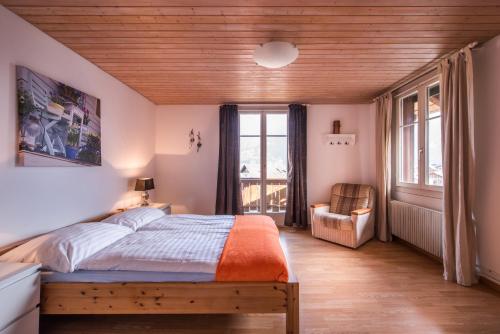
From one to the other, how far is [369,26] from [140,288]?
2.80m

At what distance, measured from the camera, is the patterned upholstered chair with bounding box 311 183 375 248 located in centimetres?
358

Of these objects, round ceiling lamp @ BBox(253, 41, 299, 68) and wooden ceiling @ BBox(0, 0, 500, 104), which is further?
round ceiling lamp @ BBox(253, 41, 299, 68)

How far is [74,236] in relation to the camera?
1.88 metres

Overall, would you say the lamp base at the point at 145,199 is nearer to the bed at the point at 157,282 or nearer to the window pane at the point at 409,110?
the bed at the point at 157,282

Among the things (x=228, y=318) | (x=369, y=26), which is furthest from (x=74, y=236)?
(x=369, y=26)

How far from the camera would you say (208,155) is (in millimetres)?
4746

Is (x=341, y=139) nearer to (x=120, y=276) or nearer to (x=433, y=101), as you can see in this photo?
(x=433, y=101)

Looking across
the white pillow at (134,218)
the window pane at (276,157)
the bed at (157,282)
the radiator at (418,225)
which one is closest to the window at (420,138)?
the radiator at (418,225)

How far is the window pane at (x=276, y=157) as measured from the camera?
480 cm

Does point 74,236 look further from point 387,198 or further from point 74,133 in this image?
point 387,198

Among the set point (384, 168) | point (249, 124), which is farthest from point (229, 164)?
point (384, 168)

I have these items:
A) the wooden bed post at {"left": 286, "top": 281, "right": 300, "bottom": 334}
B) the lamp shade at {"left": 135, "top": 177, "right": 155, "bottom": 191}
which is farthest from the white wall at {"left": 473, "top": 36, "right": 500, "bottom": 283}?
the lamp shade at {"left": 135, "top": 177, "right": 155, "bottom": 191}

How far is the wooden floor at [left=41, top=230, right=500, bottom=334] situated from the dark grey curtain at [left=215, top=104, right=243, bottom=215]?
1984 mm

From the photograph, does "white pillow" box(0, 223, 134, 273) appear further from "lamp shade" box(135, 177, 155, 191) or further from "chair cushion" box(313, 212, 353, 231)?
"chair cushion" box(313, 212, 353, 231)
